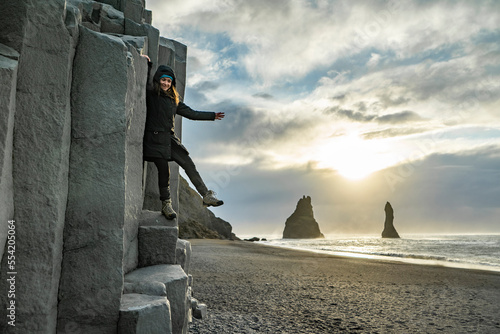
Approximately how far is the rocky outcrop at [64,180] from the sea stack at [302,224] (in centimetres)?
11177

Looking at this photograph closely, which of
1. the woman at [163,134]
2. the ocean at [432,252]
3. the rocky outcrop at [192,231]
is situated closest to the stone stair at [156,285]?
the woman at [163,134]

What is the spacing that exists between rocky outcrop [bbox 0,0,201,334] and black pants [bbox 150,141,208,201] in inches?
53.2

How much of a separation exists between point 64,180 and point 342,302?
583cm

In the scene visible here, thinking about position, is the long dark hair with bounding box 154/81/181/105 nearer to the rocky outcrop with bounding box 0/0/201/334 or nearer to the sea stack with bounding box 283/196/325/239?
the rocky outcrop with bounding box 0/0/201/334

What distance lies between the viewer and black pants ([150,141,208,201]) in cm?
431

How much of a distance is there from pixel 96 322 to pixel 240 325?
116 inches

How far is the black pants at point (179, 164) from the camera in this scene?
170 inches

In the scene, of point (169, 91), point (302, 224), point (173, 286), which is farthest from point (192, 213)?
point (302, 224)

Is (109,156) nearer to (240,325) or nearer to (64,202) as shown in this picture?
Answer: (64,202)

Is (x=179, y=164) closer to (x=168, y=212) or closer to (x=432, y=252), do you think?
(x=168, y=212)

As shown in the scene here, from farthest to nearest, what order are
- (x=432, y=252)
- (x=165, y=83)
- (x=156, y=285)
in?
(x=432, y=252) → (x=165, y=83) → (x=156, y=285)

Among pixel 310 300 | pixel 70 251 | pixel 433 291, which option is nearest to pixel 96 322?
pixel 70 251

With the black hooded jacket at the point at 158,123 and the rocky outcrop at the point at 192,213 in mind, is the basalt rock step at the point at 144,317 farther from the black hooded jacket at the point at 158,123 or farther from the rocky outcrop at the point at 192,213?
the rocky outcrop at the point at 192,213

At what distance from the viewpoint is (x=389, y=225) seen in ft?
288
